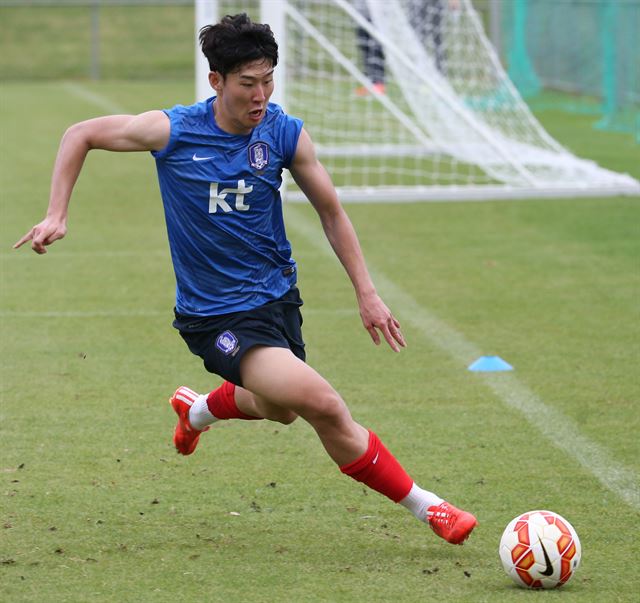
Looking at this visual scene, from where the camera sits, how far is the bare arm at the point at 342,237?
16.1 ft

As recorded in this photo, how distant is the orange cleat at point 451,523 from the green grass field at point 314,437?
0.30ft

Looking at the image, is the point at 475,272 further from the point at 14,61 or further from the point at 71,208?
the point at 14,61

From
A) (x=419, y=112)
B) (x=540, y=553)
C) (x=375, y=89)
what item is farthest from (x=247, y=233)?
(x=419, y=112)

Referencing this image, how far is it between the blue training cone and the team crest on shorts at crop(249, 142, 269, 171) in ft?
9.69

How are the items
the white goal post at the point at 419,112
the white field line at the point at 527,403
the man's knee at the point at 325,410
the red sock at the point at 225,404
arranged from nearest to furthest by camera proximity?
the man's knee at the point at 325,410 < the red sock at the point at 225,404 < the white field line at the point at 527,403 < the white goal post at the point at 419,112

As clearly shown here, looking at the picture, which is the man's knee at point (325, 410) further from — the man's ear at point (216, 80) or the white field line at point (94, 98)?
the white field line at point (94, 98)

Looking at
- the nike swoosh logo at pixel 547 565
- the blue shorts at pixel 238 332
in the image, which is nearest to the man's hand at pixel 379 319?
the blue shorts at pixel 238 332

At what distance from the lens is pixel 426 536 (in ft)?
16.6

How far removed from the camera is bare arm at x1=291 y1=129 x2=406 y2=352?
4902mm

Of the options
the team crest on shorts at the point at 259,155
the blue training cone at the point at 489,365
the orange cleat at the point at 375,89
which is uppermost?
the team crest on shorts at the point at 259,155

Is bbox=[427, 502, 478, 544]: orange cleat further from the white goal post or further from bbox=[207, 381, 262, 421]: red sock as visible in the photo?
the white goal post

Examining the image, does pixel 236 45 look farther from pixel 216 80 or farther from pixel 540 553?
pixel 540 553

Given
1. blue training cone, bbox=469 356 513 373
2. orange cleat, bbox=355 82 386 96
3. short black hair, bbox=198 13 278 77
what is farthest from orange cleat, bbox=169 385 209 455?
orange cleat, bbox=355 82 386 96

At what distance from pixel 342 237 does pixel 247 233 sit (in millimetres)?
350
